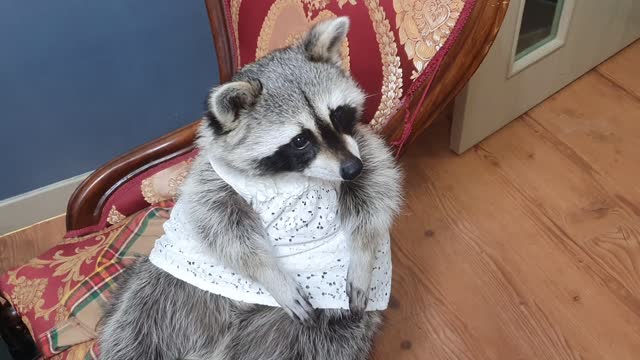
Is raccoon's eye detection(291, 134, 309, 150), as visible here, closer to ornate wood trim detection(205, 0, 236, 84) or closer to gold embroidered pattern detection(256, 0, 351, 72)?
gold embroidered pattern detection(256, 0, 351, 72)

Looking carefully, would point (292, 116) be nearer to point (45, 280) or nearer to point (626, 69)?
point (45, 280)

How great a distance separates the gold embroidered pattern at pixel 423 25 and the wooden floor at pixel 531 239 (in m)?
0.84

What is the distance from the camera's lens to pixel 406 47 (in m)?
1.05

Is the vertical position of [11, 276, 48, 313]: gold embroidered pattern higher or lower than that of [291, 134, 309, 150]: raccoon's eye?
lower

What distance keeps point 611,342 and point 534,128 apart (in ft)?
2.70

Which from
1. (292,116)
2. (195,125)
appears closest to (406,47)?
(292,116)

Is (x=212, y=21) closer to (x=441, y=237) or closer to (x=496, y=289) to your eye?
(x=441, y=237)

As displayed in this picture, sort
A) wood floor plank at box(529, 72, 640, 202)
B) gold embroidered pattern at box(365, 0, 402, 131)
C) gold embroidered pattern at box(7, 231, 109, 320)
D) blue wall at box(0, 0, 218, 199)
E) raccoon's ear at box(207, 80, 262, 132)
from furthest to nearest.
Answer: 1. wood floor plank at box(529, 72, 640, 202)
2. blue wall at box(0, 0, 218, 199)
3. gold embroidered pattern at box(7, 231, 109, 320)
4. gold embroidered pattern at box(365, 0, 402, 131)
5. raccoon's ear at box(207, 80, 262, 132)

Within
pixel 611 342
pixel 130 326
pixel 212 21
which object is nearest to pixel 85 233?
pixel 130 326

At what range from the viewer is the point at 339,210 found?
3.46 ft

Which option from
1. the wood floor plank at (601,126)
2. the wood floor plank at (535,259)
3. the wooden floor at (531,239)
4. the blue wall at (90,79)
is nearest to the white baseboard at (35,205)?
the blue wall at (90,79)

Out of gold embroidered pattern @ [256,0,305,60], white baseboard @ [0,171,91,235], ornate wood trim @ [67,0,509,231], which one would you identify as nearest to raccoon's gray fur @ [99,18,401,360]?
ornate wood trim @ [67,0,509,231]

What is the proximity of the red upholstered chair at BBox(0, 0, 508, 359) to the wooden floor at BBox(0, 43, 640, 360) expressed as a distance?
0.70m

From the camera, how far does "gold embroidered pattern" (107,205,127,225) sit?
1358 millimetres
